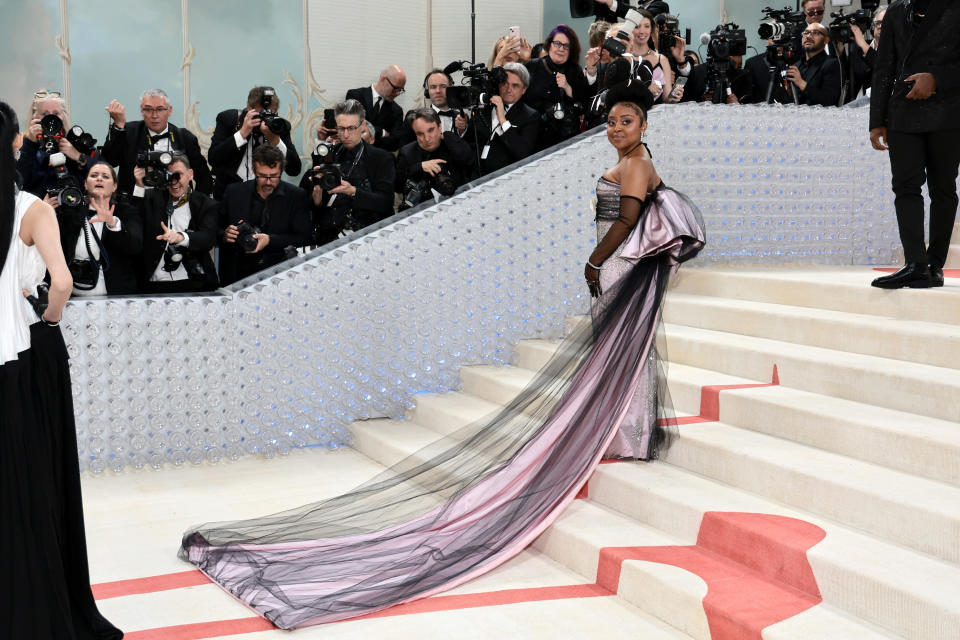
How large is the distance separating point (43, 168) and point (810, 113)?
451 cm

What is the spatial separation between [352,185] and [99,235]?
4.88ft

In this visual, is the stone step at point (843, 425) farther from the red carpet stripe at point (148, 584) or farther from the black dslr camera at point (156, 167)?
the black dslr camera at point (156, 167)

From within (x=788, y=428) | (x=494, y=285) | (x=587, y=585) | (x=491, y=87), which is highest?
(x=491, y=87)

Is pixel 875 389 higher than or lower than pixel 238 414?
higher

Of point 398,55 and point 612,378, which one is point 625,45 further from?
point 398,55

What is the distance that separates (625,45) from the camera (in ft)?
18.4

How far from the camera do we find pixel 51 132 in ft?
18.7

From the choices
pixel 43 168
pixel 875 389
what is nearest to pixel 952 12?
pixel 875 389

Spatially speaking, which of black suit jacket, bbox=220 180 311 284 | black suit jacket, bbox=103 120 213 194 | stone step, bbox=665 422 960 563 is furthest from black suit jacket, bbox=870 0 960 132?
black suit jacket, bbox=103 120 213 194

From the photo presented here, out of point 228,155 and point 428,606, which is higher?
point 228,155

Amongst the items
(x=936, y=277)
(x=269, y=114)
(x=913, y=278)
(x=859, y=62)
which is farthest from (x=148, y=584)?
(x=859, y=62)

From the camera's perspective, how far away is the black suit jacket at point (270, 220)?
6.10 metres

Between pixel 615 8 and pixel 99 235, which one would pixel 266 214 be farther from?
pixel 615 8
